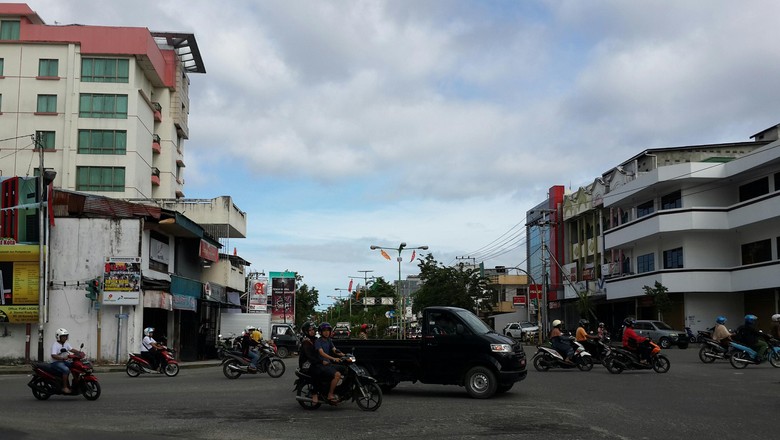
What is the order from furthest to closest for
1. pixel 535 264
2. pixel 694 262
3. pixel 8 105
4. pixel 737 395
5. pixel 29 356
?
pixel 535 264, pixel 8 105, pixel 694 262, pixel 29 356, pixel 737 395

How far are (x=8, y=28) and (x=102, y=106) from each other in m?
8.03

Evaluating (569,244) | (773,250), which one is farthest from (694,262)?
(569,244)

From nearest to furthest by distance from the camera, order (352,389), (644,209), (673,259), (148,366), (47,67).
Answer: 1. (352,389)
2. (148,366)
3. (673,259)
4. (47,67)
5. (644,209)

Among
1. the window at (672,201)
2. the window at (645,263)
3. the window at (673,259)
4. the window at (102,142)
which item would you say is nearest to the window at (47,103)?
the window at (102,142)

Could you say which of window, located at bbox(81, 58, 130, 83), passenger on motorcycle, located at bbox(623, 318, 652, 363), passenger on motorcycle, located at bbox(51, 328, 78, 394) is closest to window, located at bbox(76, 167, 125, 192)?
window, located at bbox(81, 58, 130, 83)

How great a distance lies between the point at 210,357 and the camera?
144 feet

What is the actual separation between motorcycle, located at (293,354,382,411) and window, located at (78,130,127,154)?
4352 cm

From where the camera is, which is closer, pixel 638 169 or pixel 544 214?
pixel 638 169

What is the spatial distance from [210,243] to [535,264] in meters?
49.4

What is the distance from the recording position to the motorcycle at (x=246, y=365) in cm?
2275

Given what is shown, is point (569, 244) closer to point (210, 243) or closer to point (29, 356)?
point (210, 243)

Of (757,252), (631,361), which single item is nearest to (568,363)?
(631,361)

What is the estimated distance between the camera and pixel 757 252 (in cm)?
4597

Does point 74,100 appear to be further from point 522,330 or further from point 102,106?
point 522,330
